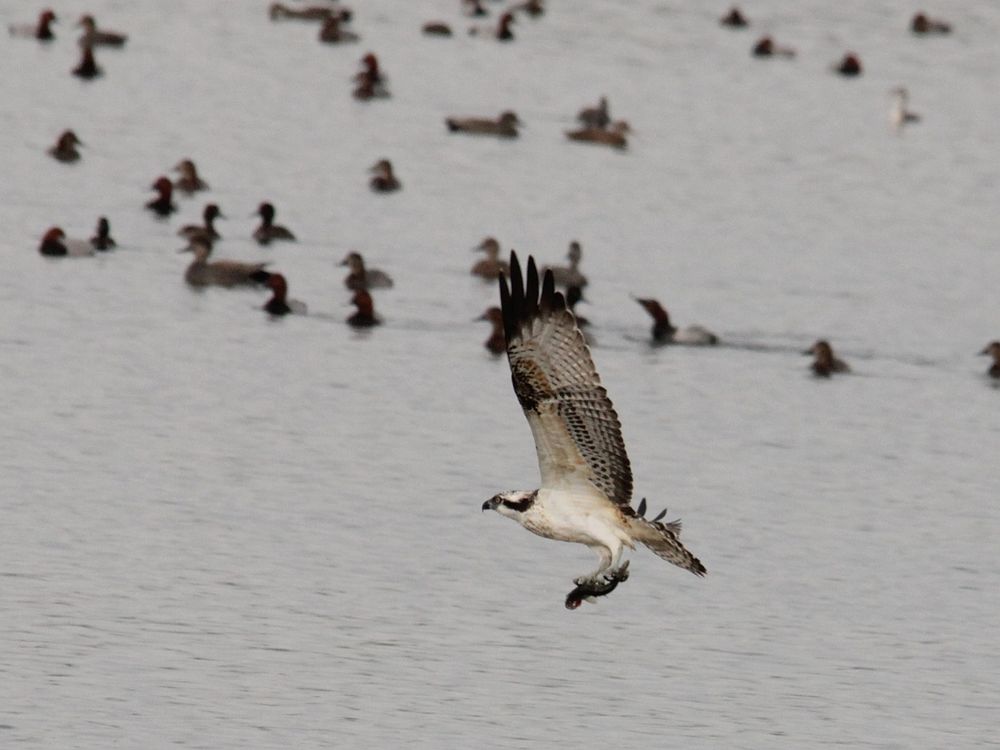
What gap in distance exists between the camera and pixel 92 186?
35969 mm

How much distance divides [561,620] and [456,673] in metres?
1.70

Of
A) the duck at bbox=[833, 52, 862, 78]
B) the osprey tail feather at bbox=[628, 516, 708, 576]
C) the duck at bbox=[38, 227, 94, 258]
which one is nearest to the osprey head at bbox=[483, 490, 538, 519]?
the osprey tail feather at bbox=[628, 516, 708, 576]

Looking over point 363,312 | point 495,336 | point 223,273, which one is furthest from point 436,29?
point 495,336

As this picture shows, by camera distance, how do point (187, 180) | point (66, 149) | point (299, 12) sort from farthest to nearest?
point (299, 12) → point (66, 149) → point (187, 180)

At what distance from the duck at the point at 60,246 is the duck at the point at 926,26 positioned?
29.8 meters

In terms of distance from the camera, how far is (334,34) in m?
51.7

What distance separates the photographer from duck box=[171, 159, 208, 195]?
35.2 meters

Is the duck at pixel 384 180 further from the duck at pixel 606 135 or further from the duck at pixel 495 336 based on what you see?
the duck at pixel 495 336

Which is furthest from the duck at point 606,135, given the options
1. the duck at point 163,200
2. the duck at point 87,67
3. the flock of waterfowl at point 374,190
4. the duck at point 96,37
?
the duck at point 163,200

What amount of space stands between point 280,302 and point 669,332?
4.35 m

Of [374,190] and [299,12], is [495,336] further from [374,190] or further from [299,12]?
[299,12]

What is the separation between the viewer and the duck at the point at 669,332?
95.2ft

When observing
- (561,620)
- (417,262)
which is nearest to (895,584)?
(561,620)

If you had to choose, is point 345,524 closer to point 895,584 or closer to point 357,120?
point 895,584
